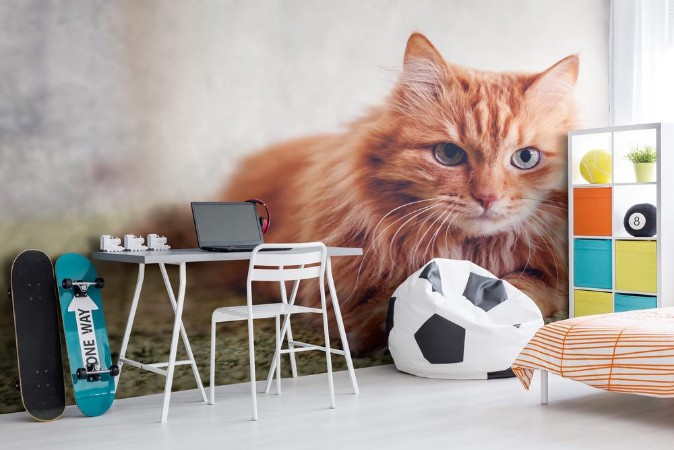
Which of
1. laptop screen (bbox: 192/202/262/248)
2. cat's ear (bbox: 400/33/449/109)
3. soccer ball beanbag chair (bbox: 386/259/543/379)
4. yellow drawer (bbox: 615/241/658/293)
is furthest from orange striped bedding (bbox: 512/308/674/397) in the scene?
cat's ear (bbox: 400/33/449/109)

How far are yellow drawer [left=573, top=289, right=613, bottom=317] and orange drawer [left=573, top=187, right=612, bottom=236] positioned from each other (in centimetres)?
38

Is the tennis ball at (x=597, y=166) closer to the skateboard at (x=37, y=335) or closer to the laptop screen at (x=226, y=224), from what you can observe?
the laptop screen at (x=226, y=224)

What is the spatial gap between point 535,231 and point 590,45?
1372 millimetres

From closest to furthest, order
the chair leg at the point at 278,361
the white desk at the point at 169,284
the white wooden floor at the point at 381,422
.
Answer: the white wooden floor at the point at 381,422
the white desk at the point at 169,284
the chair leg at the point at 278,361

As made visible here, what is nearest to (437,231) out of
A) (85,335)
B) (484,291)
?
(484,291)

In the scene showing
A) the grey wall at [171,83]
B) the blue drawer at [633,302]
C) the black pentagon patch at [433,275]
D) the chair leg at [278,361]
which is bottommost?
the chair leg at [278,361]

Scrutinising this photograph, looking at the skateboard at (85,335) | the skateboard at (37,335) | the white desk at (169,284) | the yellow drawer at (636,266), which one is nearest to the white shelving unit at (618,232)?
the yellow drawer at (636,266)

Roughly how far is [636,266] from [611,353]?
1.82 meters

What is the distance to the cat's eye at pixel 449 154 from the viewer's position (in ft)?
15.7

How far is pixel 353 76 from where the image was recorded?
4.61 metres

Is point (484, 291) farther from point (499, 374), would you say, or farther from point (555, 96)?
point (555, 96)

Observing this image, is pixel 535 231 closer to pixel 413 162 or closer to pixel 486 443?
pixel 413 162

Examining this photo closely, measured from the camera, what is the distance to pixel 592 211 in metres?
5.15

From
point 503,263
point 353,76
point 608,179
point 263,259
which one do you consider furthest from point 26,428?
point 608,179
